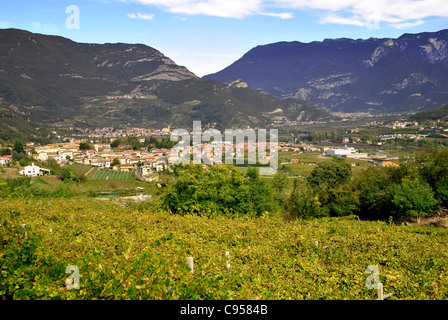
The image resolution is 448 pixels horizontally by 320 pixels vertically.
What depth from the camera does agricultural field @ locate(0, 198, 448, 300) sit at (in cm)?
404

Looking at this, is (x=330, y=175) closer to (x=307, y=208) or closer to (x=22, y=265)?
(x=307, y=208)

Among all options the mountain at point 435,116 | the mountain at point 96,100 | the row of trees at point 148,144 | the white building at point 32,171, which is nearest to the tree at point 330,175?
the white building at point 32,171

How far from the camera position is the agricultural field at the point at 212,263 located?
13.3 ft

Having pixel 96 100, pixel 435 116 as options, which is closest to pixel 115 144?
pixel 96 100

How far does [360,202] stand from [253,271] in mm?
19209

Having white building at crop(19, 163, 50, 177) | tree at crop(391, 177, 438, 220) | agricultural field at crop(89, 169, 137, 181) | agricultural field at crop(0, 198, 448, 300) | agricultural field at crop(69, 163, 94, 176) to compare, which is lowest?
agricultural field at crop(89, 169, 137, 181)

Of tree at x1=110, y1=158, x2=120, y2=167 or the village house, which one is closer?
the village house

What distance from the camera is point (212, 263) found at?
239 inches

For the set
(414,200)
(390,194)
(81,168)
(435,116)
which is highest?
(435,116)

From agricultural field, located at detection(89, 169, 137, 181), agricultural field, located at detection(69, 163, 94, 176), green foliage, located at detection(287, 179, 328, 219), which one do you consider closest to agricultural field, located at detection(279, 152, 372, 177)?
green foliage, located at detection(287, 179, 328, 219)

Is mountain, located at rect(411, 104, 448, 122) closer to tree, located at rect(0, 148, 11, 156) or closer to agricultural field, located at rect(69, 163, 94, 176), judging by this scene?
agricultural field, located at rect(69, 163, 94, 176)

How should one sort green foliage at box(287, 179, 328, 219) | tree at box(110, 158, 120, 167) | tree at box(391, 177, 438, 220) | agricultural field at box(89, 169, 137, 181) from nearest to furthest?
1. tree at box(391, 177, 438, 220)
2. green foliage at box(287, 179, 328, 219)
3. agricultural field at box(89, 169, 137, 181)
4. tree at box(110, 158, 120, 167)

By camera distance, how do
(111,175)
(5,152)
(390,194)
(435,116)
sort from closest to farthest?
(390,194)
(111,175)
(5,152)
(435,116)
